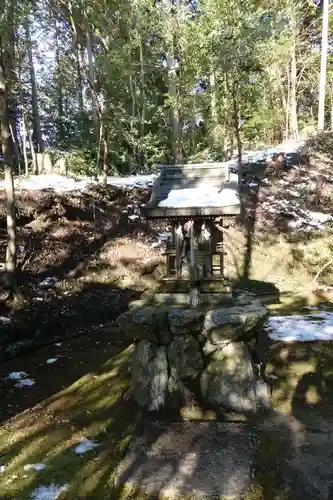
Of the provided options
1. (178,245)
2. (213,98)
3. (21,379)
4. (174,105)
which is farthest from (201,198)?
(174,105)

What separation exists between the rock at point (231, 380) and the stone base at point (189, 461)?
15.7 inches

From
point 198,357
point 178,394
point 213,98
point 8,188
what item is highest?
point 213,98

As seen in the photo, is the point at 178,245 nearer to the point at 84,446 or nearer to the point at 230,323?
the point at 230,323

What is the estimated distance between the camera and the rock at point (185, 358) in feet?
18.9

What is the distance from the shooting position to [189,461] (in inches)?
175

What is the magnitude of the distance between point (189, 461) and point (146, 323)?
1.93 meters

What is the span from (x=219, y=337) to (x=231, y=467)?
1.73m

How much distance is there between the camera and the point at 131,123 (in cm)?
1736

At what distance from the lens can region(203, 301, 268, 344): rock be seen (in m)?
5.48

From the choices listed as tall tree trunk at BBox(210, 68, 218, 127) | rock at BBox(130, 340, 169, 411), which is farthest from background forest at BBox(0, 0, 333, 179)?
rock at BBox(130, 340, 169, 411)

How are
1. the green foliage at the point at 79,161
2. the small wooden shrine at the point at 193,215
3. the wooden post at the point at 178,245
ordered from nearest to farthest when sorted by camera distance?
the small wooden shrine at the point at 193,215 → the wooden post at the point at 178,245 → the green foliage at the point at 79,161

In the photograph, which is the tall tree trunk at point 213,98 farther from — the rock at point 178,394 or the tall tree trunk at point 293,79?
the rock at point 178,394

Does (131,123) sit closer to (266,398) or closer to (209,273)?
(209,273)

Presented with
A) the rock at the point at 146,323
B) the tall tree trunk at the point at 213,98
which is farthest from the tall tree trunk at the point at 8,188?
the tall tree trunk at the point at 213,98
